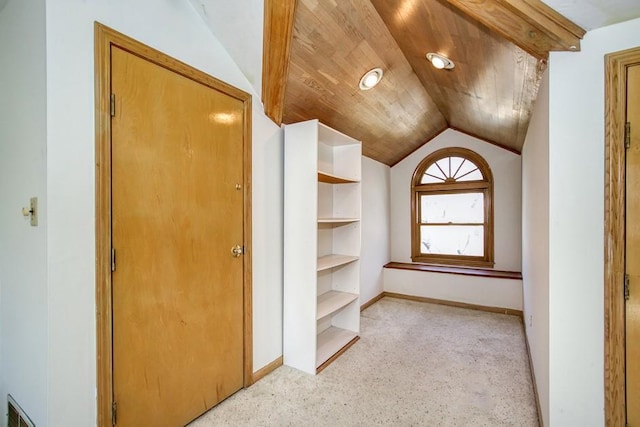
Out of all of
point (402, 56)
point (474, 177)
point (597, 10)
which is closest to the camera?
point (597, 10)

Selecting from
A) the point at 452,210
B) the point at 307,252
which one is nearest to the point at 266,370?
the point at 307,252

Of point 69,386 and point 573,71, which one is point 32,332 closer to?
point 69,386

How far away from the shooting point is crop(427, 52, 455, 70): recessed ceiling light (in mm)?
2045

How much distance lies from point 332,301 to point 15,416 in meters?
2.09

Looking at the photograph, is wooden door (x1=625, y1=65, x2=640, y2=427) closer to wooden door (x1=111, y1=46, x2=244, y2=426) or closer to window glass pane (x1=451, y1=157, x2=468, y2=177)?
wooden door (x1=111, y1=46, x2=244, y2=426)

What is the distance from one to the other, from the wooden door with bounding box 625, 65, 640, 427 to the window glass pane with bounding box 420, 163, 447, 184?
3.08 meters

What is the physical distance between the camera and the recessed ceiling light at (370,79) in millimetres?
2239

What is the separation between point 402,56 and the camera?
2.21m

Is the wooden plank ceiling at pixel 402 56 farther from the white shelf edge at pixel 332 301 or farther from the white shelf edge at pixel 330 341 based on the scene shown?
the white shelf edge at pixel 330 341

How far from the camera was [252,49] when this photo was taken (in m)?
1.87

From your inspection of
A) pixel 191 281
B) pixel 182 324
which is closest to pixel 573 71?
pixel 191 281

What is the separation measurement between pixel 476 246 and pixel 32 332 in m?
4.52

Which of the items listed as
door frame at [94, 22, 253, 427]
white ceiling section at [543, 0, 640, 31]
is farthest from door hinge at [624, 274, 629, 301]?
door frame at [94, 22, 253, 427]

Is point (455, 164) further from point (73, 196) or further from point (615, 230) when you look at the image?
point (73, 196)
